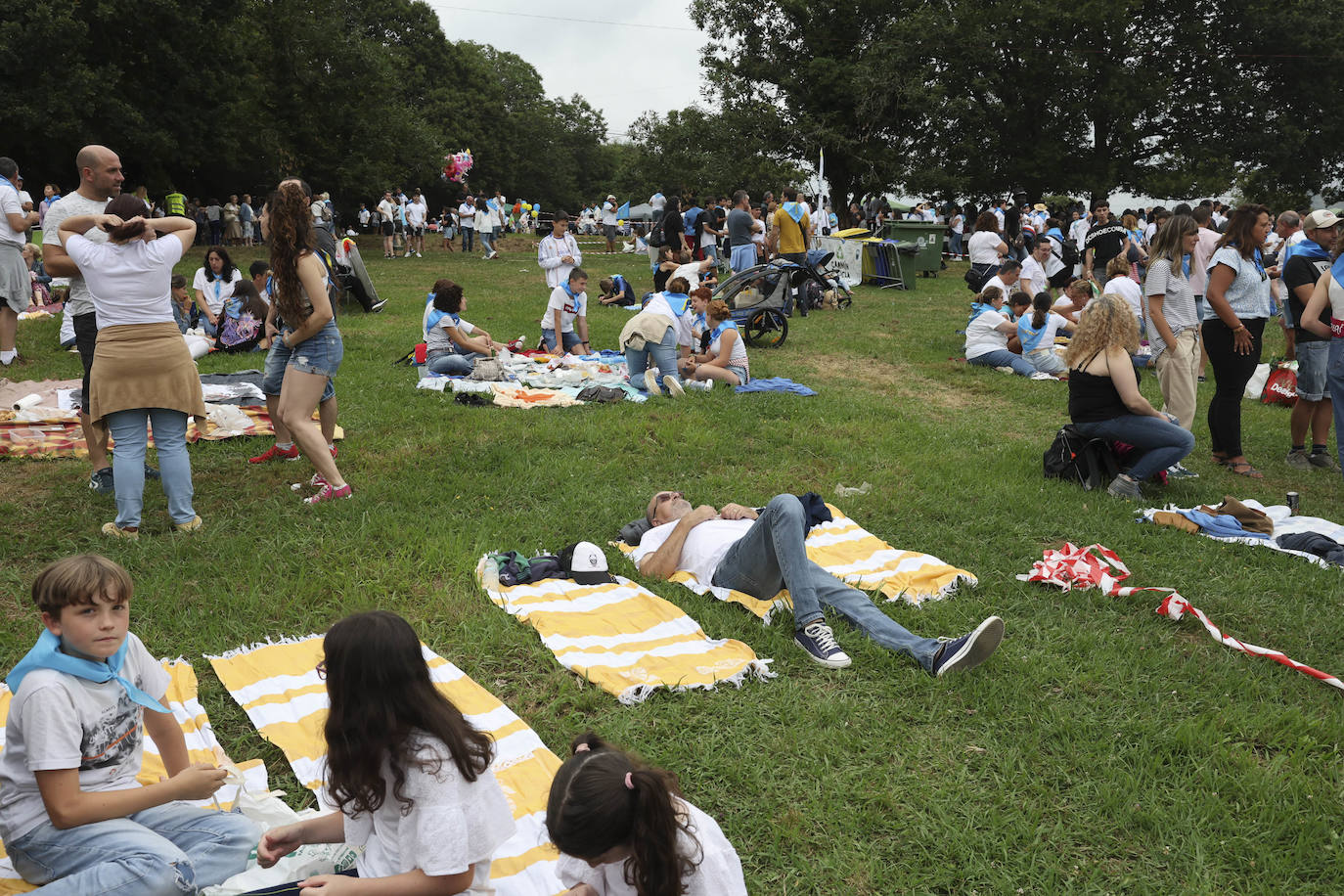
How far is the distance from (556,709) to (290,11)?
29.2 meters

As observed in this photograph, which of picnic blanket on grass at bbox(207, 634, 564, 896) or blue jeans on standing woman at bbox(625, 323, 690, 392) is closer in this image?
picnic blanket on grass at bbox(207, 634, 564, 896)

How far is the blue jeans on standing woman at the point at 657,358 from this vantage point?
28.7ft

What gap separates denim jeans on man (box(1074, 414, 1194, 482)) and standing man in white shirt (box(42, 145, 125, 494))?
6034mm

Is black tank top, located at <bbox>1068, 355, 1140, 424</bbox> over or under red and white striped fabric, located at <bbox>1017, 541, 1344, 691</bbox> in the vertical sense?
over

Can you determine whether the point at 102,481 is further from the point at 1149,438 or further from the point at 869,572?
the point at 1149,438

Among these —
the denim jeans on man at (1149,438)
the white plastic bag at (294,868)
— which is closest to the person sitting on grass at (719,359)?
the denim jeans on man at (1149,438)

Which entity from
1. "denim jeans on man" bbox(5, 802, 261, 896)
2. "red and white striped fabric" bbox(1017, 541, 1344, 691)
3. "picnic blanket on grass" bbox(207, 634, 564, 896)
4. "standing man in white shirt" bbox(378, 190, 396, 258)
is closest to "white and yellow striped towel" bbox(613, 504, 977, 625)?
"red and white striped fabric" bbox(1017, 541, 1344, 691)

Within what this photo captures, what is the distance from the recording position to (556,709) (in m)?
3.57

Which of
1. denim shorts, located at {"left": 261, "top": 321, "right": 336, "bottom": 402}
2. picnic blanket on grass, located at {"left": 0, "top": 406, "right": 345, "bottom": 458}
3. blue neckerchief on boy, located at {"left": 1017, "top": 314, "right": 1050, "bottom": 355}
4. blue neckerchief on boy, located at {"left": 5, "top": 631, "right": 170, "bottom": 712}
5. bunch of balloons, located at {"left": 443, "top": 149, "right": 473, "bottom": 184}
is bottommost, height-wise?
picnic blanket on grass, located at {"left": 0, "top": 406, "right": 345, "bottom": 458}

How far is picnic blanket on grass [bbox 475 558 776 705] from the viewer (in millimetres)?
3744

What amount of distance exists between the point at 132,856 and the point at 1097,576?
433cm

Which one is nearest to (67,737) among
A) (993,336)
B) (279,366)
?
(279,366)

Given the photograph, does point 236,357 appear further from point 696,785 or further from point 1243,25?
point 1243,25

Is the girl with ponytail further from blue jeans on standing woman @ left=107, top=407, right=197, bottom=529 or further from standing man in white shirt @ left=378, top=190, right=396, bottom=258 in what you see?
standing man in white shirt @ left=378, top=190, right=396, bottom=258
